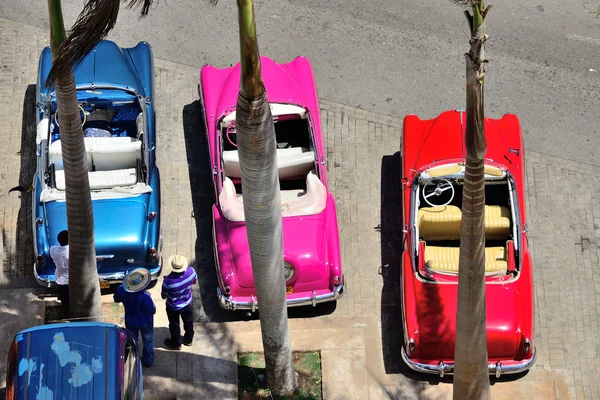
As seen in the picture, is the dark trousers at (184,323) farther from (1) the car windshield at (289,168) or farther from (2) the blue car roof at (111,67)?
(2) the blue car roof at (111,67)

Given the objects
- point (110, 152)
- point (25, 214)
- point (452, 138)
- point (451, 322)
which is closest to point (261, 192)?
point (451, 322)

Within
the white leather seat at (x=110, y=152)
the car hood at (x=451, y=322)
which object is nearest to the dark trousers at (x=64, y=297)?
the white leather seat at (x=110, y=152)

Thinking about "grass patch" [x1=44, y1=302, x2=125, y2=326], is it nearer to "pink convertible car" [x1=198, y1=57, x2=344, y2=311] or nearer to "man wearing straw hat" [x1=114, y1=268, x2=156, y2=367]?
"man wearing straw hat" [x1=114, y1=268, x2=156, y2=367]

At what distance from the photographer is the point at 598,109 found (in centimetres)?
1527

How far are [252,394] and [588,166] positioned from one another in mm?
6034

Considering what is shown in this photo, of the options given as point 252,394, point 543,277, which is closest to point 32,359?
point 252,394

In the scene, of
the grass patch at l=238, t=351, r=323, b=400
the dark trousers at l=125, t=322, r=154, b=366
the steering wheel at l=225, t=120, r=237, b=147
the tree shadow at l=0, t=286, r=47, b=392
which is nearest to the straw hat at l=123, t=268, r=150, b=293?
the dark trousers at l=125, t=322, r=154, b=366

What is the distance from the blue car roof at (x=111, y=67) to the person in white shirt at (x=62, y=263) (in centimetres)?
263

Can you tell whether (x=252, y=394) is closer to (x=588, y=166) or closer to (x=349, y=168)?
(x=349, y=168)

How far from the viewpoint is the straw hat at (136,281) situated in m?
11.4

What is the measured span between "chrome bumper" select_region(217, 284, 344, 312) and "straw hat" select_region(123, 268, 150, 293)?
1.25m

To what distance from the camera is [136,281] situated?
11453mm

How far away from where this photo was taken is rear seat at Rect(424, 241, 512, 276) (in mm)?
12258

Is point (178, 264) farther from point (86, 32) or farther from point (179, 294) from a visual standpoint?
point (86, 32)
